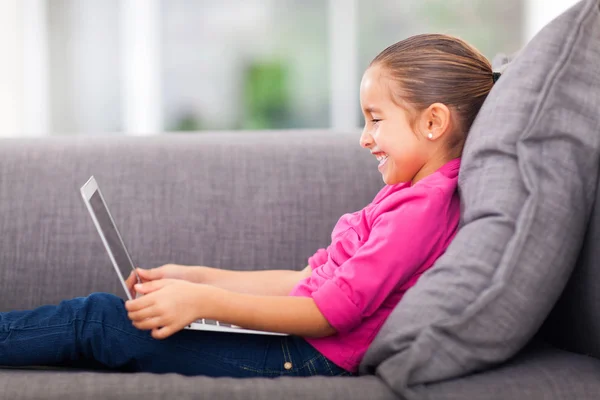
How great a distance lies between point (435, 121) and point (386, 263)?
262 millimetres

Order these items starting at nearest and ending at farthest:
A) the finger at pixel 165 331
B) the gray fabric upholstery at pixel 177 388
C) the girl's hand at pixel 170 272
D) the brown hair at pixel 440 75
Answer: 1. the gray fabric upholstery at pixel 177 388
2. the finger at pixel 165 331
3. the brown hair at pixel 440 75
4. the girl's hand at pixel 170 272

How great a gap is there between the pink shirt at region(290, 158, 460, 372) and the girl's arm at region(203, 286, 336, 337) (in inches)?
0.7

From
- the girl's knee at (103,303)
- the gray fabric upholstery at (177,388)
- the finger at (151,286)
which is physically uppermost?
the finger at (151,286)

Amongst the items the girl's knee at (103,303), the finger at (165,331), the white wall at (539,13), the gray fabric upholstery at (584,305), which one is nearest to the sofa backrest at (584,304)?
the gray fabric upholstery at (584,305)

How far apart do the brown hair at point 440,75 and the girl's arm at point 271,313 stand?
14.4 inches

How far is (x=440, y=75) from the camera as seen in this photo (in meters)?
1.10

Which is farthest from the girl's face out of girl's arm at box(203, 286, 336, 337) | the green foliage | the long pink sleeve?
the green foliage

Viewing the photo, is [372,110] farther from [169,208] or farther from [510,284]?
[169,208]

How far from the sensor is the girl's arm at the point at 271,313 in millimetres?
996

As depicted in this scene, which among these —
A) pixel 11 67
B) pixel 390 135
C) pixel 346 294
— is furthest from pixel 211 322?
pixel 11 67

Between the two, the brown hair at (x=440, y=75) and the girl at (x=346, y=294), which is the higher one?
the brown hair at (x=440, y=75)

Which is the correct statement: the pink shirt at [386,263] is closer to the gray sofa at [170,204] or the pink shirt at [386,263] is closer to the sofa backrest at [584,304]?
the sofa backrest at [584,304]

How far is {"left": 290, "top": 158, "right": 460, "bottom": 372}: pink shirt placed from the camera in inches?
39.3

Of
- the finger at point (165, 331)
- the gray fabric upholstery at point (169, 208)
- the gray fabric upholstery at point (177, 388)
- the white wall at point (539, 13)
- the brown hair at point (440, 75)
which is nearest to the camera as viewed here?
the gray fabric upholstery at point (177, 388)
